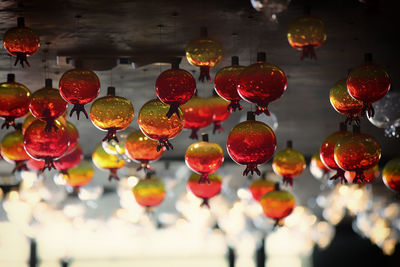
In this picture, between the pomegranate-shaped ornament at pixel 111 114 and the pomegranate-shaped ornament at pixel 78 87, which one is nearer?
the pomegranate-shaped ornament at pixel 78 87

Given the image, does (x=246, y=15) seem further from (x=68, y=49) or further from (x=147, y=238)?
(x=147, y=238)

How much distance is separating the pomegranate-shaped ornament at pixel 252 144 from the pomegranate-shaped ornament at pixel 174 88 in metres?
0.43

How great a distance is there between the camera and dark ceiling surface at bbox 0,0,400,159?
512cm

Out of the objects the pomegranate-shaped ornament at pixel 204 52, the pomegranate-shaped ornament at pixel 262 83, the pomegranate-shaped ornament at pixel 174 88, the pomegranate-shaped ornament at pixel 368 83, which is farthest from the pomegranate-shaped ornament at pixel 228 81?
the pomegranate-shaped ornament at pixel 368 83

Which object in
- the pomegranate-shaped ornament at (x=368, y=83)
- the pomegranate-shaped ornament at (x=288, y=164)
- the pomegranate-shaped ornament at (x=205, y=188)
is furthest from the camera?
the pomegranate-shaped ornament at (x=288, y=164)

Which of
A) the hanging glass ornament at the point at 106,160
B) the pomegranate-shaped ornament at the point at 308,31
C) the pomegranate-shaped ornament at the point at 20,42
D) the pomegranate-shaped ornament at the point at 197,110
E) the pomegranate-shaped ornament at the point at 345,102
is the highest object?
the pomegranate-shaped ornament at the point at 308,31

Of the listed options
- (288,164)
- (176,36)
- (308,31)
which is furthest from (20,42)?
(288,164)

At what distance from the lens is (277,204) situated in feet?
21.3

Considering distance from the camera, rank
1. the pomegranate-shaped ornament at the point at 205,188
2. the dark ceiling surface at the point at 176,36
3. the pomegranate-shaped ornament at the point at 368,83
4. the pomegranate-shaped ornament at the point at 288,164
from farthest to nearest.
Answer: the pomegranate-shaped ornament at the point at 288,164 → the pomegranate-shaped ornament at the point at 205,188 → the dark ceiling surface at the point at 176,36 → the pomegranate-shaped ornament at the point at 368,83

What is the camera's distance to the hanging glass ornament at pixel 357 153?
5016 mm

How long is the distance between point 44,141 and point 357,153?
221 cm

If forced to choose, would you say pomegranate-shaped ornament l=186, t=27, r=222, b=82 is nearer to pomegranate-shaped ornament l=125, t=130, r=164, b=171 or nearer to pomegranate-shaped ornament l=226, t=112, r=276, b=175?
pomegranate-shaped ornament l=226, t=112, r=276, b=175

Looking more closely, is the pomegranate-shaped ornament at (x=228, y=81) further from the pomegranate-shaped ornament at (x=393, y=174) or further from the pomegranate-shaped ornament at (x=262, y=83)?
the pomegranate-shaped ornament at (x=393, y=174)

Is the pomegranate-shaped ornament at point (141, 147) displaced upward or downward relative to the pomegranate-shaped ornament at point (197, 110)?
downward
